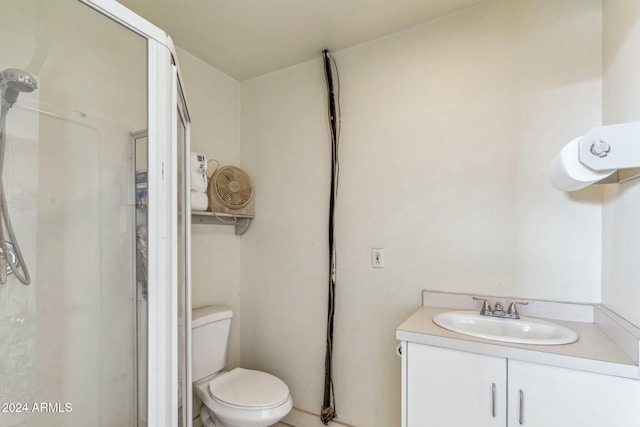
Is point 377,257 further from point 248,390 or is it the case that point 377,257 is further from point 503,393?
point 248,390

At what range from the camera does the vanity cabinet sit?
102 centimetres

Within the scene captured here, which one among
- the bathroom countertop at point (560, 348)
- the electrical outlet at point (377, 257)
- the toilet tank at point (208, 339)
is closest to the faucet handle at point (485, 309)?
the bathroom countertop at point (560, 348)

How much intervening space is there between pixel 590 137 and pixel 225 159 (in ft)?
6.86

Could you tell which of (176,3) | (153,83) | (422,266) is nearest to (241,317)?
(422,266)

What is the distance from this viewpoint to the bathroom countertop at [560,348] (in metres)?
1.03

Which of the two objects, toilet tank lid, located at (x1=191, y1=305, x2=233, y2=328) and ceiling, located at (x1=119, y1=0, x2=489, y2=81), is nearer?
ceiling, located at (x1=119, y1=0, x2=489, y2=81)

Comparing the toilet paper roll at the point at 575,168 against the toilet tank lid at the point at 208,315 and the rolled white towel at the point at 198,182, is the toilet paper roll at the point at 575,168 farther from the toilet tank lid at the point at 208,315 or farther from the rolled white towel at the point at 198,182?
the toilet tank lid at the point at 208,315

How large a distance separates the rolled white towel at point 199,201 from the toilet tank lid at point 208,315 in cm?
63

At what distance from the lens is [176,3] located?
1649 mm

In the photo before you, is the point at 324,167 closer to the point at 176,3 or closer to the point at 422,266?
the point at 422,266

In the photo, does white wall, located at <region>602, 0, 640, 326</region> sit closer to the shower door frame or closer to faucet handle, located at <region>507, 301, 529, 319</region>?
faucet handle, located at <region>507, 301, 529, 319</region>

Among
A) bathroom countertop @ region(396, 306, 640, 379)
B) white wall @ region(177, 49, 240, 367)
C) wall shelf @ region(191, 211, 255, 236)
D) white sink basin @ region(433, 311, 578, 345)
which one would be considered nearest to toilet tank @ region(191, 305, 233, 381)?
white wall @ region(177, 49, 240, 367)

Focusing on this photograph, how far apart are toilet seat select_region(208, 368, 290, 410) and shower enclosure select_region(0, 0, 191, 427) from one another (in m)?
0.63

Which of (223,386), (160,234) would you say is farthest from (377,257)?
(160,234)
